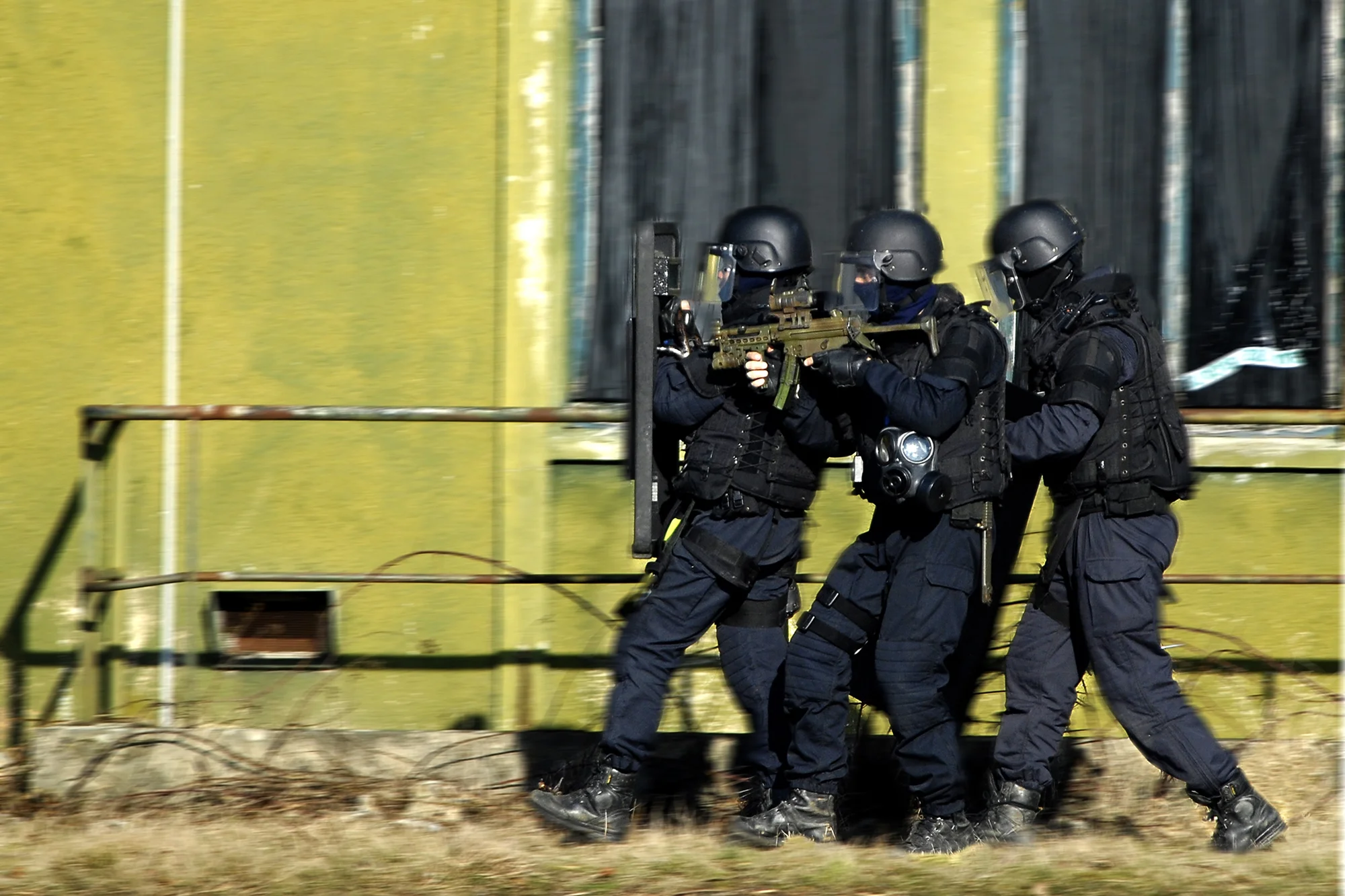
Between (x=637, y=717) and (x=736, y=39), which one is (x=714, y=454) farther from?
(x=736, y=39)

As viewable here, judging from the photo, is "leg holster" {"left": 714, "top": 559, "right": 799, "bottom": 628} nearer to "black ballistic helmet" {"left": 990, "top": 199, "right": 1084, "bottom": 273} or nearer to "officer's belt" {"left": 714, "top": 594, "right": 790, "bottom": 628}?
"officer's belt" {"left": 714, "top": 594, "right": 790, "bottom": 628}

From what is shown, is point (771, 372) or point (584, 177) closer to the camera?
point (771, 372)

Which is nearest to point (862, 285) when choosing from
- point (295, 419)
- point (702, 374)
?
point (702, 374)

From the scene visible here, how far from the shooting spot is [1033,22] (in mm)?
6000

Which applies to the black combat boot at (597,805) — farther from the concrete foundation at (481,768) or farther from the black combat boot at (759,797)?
the concrete foundation at (481,768)

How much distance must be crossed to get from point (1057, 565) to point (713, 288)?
135 cm

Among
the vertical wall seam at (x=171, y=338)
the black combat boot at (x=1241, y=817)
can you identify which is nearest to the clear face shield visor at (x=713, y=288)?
the black combat boot at (x=1241, y=817)

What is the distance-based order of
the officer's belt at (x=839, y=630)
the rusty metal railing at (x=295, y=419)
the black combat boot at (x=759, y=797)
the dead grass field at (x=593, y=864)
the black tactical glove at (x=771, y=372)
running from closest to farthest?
the dead grass field at (x=593, y=864)
the black tactical glove at (x=771, y=372)
the officer's belt at (x=839, y=630)
the black combat boot at (x=759, y=797)
the rusty metal railing at (x=295, y=419)

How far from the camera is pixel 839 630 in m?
4.56

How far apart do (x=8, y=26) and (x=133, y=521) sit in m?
1.97

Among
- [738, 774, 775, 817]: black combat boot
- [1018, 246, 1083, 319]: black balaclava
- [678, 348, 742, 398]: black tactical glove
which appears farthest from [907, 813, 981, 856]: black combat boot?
[1018, 246, 1083, 319]: black balaclava

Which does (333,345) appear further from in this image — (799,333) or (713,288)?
(799,333)

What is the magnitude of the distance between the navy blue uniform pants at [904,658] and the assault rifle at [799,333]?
21.1 inches

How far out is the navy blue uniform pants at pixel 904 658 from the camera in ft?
14.5
